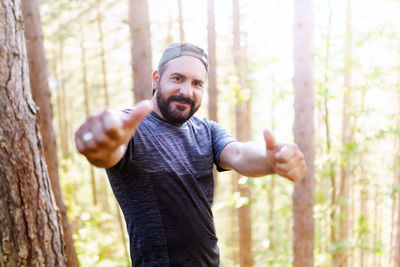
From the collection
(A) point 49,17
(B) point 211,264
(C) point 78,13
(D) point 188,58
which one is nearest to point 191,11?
(C) point 78,13

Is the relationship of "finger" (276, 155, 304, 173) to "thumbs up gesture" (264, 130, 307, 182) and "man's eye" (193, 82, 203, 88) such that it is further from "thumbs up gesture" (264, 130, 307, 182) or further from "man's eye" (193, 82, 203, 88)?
"man's eye" (193, 82, 203, 88)

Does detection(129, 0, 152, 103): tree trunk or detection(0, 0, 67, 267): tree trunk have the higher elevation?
detection(129, 0, 152, 103): tree trunk

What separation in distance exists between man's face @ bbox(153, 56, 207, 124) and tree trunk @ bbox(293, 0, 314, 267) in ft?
12.8

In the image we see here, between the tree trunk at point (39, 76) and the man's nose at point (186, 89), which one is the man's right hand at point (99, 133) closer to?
the man's nose at point (186, 89)

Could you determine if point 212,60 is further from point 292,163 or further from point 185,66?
point 292,163

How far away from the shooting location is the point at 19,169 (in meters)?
2.36

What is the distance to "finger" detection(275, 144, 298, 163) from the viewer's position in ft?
4.98

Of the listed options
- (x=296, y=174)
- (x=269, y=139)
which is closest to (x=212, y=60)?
(x=269, y=139)

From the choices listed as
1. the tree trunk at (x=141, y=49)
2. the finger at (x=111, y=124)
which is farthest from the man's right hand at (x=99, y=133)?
the tree trunk at (x=141, y=49)

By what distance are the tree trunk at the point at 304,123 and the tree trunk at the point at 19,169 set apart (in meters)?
4.38

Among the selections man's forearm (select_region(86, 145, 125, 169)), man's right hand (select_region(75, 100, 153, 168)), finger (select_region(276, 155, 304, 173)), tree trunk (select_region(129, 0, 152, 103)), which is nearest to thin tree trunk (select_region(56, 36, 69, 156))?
tree trunk (select_region(129, 0, 152, 103))

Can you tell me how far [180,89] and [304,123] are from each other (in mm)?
4093

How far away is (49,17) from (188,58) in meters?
11.9

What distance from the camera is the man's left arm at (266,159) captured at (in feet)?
5.00
